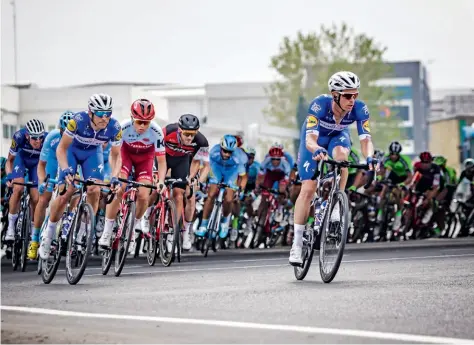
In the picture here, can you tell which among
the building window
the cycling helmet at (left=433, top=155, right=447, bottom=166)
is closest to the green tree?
the building window

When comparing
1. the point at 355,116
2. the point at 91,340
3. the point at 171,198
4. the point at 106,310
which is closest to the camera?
the point at 91,340

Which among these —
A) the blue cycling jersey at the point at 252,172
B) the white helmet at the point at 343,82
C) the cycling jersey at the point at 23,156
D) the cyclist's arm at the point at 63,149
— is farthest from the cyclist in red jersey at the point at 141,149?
the blue cycling jersey at the point at 252,172

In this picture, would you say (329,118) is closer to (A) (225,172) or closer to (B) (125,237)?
(B) (125,237)

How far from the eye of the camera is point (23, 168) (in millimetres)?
19500

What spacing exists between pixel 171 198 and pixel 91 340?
898cm

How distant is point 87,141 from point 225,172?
7472 mm

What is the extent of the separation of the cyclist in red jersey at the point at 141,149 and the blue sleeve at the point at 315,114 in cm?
305

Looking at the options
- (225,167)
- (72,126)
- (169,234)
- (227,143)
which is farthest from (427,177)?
(72,126)

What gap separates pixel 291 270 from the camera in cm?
1518

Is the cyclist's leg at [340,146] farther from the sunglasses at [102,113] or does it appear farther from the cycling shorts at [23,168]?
the cycling shorts at [23,168]

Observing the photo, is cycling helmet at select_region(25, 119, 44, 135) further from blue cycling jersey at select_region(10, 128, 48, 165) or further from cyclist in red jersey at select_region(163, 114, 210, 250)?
cyclist in red jersey at select_region(163, 114, 210, 250)

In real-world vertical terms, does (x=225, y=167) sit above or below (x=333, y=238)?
above

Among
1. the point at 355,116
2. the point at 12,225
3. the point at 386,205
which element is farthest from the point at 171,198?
the point at 386,205

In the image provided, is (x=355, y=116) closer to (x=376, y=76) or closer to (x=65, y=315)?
(x=65, y=315)
